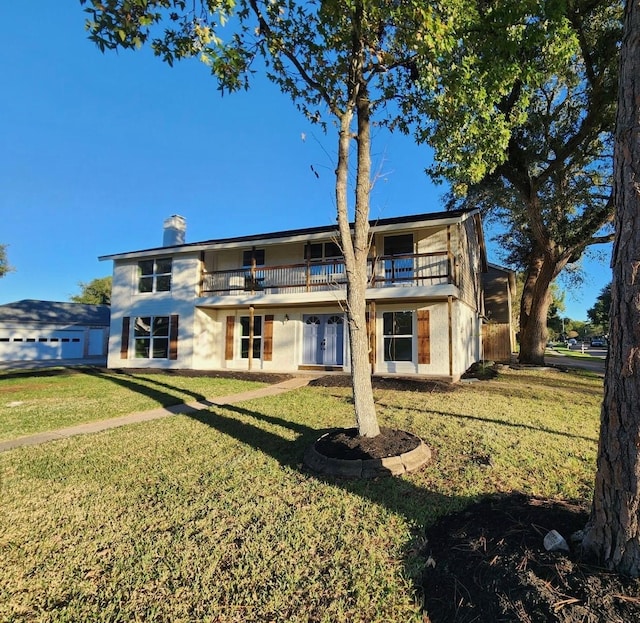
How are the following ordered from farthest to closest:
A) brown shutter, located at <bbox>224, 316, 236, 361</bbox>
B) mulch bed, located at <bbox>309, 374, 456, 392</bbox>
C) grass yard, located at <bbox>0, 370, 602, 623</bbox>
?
brown shutter, located at <bbox>224, 316, 236, 361</bbox>, mulch bed, located at <bbox>309, 374, 456, 392</bbox>, grass yard, located at <bbox>0, 370, 602, 623</bbox>

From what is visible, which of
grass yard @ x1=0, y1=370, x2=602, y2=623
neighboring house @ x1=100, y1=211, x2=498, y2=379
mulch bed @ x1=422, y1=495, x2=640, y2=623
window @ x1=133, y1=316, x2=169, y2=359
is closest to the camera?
mulch bed @ x1=422, y1=495, x2=640, y2=623

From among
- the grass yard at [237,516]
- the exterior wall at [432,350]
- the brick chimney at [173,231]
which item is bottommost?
the grass yard at [237,516]

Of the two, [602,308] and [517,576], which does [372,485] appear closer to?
[517,576]

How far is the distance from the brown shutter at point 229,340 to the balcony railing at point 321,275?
4.22ft

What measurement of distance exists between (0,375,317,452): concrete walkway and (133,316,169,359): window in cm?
743

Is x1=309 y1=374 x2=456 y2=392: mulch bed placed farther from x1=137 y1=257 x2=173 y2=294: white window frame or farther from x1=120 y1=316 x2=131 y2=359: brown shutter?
x1=120 y1=316 x2=131 y2=359: brown shutter

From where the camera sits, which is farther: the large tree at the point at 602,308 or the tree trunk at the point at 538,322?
the large tree at the point at 602,308

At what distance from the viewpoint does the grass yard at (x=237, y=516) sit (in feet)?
7.82

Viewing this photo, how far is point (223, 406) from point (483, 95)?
806cm

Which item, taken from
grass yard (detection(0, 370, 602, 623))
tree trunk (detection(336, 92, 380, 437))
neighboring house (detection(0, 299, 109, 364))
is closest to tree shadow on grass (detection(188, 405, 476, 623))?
grass yard (detection(0, 370, 602, 623))

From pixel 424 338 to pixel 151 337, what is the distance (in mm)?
12225

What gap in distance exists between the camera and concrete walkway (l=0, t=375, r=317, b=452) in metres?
6.22

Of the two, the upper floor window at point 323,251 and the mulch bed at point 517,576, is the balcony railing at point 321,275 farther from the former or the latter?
the mulch bed at point 517,576

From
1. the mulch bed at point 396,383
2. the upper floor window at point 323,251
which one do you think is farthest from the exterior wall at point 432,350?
the upper floor window at point 323,251
